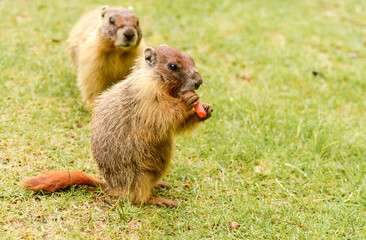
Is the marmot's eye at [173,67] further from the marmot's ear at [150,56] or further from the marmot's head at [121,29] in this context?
the marmot's head at [121,29]

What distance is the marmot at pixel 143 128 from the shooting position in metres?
3.82

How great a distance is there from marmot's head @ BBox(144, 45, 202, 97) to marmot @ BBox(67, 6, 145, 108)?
1373 millimetres

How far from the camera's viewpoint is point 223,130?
520cm

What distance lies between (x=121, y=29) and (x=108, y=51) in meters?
0.43

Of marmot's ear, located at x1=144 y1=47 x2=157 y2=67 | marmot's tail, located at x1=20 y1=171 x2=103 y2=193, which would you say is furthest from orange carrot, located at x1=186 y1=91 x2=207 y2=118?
marmot's tail, located at x1=20 y1=171 x2=103 y2=193

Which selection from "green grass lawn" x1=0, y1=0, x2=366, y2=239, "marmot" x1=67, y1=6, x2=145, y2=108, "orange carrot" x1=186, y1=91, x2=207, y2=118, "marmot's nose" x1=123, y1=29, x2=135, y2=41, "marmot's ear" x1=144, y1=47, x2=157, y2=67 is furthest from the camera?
"marmot" x1=67, y1=6, x2=145, y2=108

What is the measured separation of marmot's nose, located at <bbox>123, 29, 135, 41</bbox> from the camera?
16.9 ft

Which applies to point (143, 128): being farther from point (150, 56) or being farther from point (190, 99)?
point (150, 56)

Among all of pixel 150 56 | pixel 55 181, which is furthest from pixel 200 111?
pixel 55 181

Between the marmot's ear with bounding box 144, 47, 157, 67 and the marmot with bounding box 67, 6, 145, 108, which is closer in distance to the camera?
the marmot's ear with bounding box 144, 47, 157, 67

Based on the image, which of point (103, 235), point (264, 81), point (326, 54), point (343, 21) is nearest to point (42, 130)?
point (103, 235)

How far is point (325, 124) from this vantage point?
5.38m

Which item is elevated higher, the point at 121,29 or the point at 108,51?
the point at 121,29

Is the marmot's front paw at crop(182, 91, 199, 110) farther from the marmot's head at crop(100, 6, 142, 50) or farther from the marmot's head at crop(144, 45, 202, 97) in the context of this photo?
the marmot's head at crop(100, 6, 142, 50)
